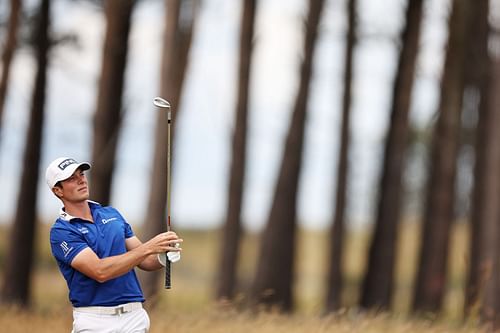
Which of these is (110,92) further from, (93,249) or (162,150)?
(93,249)

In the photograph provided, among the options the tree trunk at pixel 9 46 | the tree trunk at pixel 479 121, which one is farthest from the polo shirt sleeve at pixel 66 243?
the tree trunk at pixel 479 121

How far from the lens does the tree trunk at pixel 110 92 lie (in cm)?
1580

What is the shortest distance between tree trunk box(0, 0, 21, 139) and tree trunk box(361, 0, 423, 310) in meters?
7.73

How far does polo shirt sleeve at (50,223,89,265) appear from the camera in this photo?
20.5 feet

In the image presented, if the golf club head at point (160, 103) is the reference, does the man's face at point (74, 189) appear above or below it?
below

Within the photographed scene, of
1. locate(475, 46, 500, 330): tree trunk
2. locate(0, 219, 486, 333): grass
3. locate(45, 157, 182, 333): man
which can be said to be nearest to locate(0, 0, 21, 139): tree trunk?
locate(0, 219, 486, 333): grass

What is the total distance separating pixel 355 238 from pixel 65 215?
54.5 m

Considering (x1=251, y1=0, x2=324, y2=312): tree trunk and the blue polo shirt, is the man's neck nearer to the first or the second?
the blue polo shirt

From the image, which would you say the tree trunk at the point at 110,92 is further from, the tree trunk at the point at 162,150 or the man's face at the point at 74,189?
the man's face at the point at 74,189

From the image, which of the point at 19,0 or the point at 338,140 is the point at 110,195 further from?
the point at 338,140

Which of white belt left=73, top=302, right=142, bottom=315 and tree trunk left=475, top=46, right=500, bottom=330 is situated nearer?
white belt left=73, top=302, right=142, bottom=315

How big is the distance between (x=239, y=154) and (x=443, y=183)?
14.1ft

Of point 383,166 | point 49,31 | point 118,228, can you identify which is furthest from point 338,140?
point 118,228

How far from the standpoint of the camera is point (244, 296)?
43.7ft
